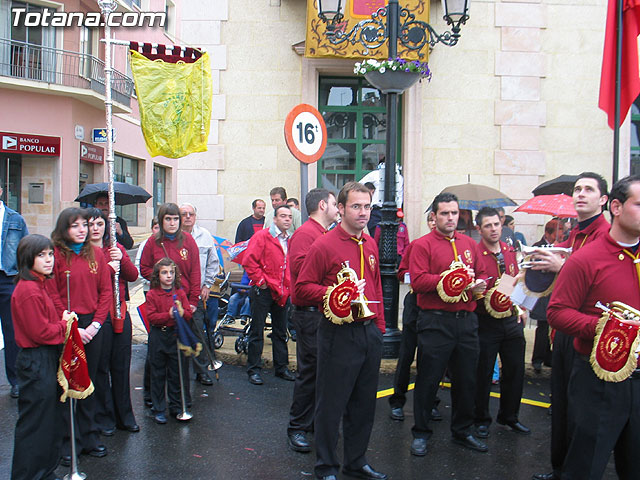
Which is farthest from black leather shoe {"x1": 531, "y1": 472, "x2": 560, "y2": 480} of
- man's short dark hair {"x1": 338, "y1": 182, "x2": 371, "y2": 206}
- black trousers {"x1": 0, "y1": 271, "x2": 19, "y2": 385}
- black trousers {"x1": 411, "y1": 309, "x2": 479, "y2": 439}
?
black trousers {"x1": 0, "y1": 271, "x2": 19, "y2": 385}

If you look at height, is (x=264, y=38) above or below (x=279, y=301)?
above

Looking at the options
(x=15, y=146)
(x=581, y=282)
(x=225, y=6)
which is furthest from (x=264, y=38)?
(x=15, y=146)

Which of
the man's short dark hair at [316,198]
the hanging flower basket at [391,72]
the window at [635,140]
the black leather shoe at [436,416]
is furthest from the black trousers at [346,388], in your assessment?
the window at [635,140]

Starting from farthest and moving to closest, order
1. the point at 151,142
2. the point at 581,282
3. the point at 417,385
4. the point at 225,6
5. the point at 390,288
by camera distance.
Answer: the point at 225,6, the point at 390,288, the point at 151,142, the point at 417,385, the point at 581,282

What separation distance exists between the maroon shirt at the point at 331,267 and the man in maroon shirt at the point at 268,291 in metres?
2.31

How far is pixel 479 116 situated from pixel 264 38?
3.97 meters

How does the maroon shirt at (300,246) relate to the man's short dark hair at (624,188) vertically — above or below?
below

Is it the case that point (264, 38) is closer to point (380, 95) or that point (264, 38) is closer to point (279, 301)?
point (380, 95)

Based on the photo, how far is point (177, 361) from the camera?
5.34m

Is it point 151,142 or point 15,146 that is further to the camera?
point 15,146

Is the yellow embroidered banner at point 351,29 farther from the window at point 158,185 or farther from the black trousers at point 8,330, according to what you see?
the window at point 158,185

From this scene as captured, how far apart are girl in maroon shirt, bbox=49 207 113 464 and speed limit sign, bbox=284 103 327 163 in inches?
114

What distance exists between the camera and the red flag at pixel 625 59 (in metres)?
7.19

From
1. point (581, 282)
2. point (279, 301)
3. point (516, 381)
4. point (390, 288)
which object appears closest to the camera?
point (581, 282)
